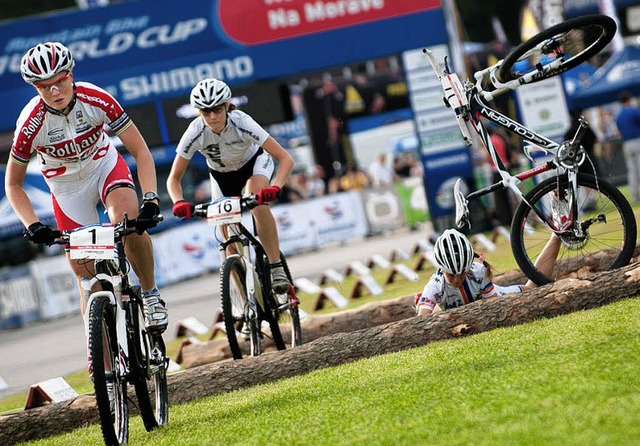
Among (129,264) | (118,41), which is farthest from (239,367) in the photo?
(118,41)

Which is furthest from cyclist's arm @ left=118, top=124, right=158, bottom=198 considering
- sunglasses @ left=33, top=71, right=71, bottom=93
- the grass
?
the grass

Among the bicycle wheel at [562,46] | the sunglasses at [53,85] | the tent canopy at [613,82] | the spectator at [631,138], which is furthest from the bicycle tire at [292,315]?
the tent canopy at [613,82]

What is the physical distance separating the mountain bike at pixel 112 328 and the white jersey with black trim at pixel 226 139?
2.55m

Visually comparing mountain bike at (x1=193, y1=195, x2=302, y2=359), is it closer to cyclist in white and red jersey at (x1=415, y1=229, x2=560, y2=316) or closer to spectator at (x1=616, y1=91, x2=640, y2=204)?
cyclist in white and red jersey at (x1=415, y1=229, x2=560, y2=316)

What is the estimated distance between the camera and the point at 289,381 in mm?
8094

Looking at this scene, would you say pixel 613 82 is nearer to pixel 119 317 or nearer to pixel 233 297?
pixel 233 297

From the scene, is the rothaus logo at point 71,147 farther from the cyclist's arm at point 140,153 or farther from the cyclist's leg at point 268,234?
the cyclist's leg at point 268,234

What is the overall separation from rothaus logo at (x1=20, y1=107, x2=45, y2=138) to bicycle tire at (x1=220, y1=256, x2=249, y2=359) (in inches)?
85.2

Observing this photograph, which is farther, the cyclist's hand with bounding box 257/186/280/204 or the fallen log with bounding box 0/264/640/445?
the cyclist's hand with bounding box 257/186/280/204

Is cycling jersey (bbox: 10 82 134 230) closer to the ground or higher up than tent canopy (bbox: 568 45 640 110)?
closer to the ground

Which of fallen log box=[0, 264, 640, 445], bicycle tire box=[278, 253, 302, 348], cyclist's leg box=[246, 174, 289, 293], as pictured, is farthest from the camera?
bicycle tire box=[278, 253, 302, 348]

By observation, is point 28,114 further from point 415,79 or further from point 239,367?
point 415,79

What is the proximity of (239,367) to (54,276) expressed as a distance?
14094 millimetres

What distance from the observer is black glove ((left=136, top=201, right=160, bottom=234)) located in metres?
6.77
